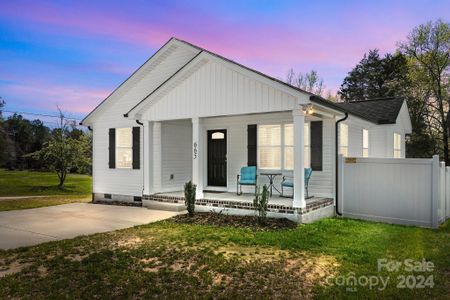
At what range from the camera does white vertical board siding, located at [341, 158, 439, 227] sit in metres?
7.91

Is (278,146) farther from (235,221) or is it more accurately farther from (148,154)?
(148,154)

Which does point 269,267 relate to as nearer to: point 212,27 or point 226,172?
point 226,172

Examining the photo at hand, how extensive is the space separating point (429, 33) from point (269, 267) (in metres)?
26.6

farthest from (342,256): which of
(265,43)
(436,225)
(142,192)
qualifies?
(265,43)

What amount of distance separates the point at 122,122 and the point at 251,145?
190 inches

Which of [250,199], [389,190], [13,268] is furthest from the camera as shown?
[250,199]

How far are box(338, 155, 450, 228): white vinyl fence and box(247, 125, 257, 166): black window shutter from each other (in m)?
2.62

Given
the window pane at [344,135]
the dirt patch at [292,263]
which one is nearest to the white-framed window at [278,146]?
the window pane at [344,135]

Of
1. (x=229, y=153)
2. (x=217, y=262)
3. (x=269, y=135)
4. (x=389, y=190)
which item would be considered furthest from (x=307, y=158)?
(x=217, y=262)

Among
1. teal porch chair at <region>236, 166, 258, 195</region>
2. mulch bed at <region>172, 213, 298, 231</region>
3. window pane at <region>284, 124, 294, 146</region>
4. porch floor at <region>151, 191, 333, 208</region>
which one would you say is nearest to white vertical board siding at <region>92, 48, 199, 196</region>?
porch floor at <region>151, 191, 333, 208</region>

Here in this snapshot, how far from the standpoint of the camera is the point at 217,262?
4.91 m

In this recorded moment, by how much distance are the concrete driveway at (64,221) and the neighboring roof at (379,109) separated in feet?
25.2

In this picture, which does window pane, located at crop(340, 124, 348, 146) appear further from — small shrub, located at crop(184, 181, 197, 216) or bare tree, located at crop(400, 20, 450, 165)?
bare tree, located at crop(400, 20, 450, 165)

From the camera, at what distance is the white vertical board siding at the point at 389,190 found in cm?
791
